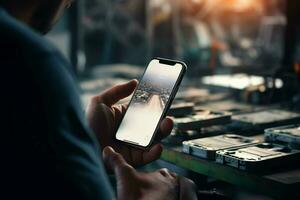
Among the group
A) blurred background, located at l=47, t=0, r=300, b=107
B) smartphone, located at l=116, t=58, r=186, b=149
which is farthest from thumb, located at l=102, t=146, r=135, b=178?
blurred background, located at l=47, t=0, r=300, b=107

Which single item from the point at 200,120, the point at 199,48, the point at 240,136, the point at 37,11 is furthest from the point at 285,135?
the point at 199,48

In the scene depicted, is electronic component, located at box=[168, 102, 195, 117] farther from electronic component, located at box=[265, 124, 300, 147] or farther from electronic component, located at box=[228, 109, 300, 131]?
electronic component, located at box=[265, 124, 300, 147]

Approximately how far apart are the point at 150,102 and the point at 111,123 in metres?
0.12

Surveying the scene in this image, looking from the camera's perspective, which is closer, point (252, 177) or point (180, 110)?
point (252, 177)

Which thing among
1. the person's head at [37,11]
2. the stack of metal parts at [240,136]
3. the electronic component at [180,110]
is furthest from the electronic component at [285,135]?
the person's head at [37,11]

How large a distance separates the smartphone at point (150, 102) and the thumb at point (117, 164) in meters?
0.16

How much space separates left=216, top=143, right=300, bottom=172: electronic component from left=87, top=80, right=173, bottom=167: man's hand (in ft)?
0.56

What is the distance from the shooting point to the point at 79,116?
802 millimetres

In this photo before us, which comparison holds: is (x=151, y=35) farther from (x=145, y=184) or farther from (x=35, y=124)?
(x=35, y=124)

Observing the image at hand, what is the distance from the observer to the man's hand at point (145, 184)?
1.14m

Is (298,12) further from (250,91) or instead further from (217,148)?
(217,148)

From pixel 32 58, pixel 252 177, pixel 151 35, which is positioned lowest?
pixel 252 177

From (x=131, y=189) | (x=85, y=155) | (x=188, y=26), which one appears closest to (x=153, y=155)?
(x=131, y=189)

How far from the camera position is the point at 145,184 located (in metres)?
1.16
